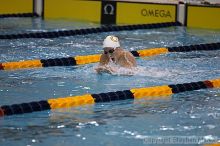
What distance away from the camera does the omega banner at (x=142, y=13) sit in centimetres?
1338

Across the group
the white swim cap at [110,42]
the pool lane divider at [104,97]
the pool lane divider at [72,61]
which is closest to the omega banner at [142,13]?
the pool lane divider at [72,61]

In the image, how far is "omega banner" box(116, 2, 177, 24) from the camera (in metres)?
13.4

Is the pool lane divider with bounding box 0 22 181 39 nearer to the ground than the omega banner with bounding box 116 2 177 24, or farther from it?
nearer to the ground

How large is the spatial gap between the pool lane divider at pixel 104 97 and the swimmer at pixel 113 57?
98 cm

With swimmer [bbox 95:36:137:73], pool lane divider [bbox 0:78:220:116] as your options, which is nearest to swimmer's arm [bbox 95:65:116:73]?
swimmer [bbox 95:36:137:73]

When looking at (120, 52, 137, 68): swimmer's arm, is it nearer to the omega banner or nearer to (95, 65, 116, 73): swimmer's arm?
(95, 65, 116, 73): swimmer's arm

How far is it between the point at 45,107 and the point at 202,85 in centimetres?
196

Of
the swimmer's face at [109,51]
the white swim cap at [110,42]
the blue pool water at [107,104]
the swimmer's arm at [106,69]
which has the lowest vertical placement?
the blue pool water at [107,104]

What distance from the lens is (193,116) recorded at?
5.99 metres

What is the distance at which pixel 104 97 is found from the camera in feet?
21.9

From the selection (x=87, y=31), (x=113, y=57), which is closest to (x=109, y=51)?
(x=113, y=57)

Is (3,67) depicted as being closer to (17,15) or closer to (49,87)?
(49,87)

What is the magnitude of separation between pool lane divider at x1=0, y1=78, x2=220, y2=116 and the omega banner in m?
5.94

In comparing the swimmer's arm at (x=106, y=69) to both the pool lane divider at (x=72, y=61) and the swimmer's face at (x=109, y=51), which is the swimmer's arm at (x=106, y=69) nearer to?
the swimmer's face at (x=109, y=51)
